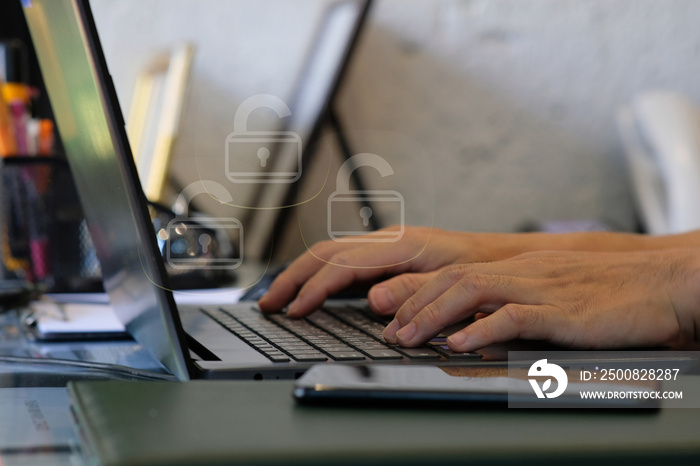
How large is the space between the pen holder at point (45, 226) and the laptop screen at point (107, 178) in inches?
11.1

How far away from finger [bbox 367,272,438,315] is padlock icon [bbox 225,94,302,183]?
0.21 meters

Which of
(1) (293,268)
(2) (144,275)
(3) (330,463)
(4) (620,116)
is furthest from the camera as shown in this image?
(4) (620,116)

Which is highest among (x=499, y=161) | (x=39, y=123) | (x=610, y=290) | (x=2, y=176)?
(x=499, y=161)

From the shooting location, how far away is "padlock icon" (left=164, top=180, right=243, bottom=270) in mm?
534

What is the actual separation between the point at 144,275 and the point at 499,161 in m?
0.98

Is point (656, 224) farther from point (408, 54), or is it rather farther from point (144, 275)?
point (144, 275)

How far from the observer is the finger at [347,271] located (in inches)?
20.7

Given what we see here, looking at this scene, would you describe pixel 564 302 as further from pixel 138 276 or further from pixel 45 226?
pixel 45 226

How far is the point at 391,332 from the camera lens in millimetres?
406

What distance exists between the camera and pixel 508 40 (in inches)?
48.8

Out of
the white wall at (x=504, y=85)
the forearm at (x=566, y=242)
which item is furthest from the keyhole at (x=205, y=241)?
the white wall at (x=504, y=85)

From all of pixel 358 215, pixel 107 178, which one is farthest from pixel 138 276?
pixel 358 215

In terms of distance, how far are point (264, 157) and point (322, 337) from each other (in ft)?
1.24

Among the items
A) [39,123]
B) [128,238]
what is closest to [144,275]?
[128,238]
